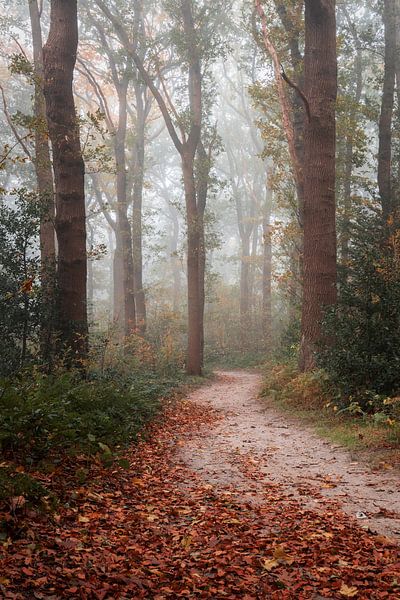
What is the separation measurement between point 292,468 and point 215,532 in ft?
7.09

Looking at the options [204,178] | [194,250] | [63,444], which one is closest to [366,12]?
[204,178]

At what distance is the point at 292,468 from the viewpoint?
19.4 ft

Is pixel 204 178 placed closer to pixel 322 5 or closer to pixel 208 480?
pixel 322 5

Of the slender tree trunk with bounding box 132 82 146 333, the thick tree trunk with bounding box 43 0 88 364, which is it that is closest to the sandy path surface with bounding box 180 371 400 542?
→ the thick tree trunk with bounding box 43 0 88 364

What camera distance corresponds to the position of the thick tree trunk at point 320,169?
34.6ft

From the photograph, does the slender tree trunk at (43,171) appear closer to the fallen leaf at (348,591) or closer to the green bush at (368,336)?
the green bush at (368,336)

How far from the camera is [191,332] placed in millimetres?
17938

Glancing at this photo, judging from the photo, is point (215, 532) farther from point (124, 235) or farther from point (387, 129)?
point (124, 235)

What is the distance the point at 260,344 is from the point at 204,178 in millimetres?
10707

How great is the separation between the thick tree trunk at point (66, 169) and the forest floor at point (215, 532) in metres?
4.05

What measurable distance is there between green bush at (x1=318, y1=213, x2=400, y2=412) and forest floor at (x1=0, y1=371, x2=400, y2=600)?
1815 mm

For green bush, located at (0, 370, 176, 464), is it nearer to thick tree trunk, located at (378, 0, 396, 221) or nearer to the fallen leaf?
the fallen leaf

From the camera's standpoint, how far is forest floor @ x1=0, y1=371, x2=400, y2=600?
10.1ft

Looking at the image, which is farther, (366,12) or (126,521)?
(366,12)
